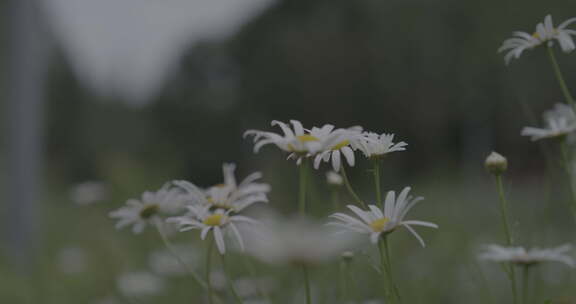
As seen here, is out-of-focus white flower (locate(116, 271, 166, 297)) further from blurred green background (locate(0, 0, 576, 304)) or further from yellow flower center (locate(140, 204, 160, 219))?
yellow flower center (locate(140, 204, 160, 219))

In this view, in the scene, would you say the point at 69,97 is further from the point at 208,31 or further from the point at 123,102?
the point at 208,31

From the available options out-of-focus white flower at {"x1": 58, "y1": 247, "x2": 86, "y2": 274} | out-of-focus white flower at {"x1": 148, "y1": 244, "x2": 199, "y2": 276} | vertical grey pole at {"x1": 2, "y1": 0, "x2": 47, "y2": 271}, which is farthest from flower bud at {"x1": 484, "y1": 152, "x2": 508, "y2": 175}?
vertical grey pole at {"x1": 2, "y1": 0, "x2": 47, "y2": 271}

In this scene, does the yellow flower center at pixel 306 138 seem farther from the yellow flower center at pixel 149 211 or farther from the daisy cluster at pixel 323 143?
the yellow flower center at pixel 149 211

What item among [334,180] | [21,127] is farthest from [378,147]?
[21,127]

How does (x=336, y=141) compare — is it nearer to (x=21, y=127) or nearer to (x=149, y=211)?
(x=149, y=211)

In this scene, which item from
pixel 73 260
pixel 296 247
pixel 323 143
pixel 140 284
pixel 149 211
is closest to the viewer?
pixel 296 247

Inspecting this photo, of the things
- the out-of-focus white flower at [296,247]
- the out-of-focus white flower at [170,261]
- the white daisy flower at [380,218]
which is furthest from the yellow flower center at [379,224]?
the out-of-focus white flower at [170,261]

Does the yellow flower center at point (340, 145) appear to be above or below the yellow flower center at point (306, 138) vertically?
below
